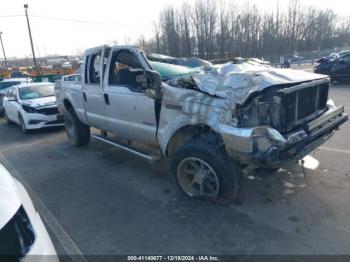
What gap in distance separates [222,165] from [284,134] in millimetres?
777

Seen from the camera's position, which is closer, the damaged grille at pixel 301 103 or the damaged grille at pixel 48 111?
the damaged grille at pixel 301 103

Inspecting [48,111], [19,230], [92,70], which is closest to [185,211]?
[19,230]

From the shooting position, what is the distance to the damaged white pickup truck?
319 cm

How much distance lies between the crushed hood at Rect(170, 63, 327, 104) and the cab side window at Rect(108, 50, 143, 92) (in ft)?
5.19

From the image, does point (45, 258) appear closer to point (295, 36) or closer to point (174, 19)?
point (174, 19)

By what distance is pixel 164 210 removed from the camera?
379 cm

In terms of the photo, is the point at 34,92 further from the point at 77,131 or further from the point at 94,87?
the point at 94,87

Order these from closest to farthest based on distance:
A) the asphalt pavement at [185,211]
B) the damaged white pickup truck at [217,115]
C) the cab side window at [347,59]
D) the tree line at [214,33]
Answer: the asphalt pavement at [185,211] → the damaged white pickup truck at [217,115] → the cab side window at [347,59] → the tree line at [214,33]

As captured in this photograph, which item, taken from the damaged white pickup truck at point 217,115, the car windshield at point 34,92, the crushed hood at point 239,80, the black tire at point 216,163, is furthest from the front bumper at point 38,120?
the crushed hood at point 239,80

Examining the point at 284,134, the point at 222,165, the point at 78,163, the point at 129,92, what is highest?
the point at 129,92

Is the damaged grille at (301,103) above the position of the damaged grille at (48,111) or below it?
above

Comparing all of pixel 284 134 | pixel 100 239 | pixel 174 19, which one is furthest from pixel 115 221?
pixel 174 19

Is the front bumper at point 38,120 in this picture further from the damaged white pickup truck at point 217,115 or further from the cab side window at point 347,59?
the cab side window at point 347,59

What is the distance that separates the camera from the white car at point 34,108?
29.3 ft
